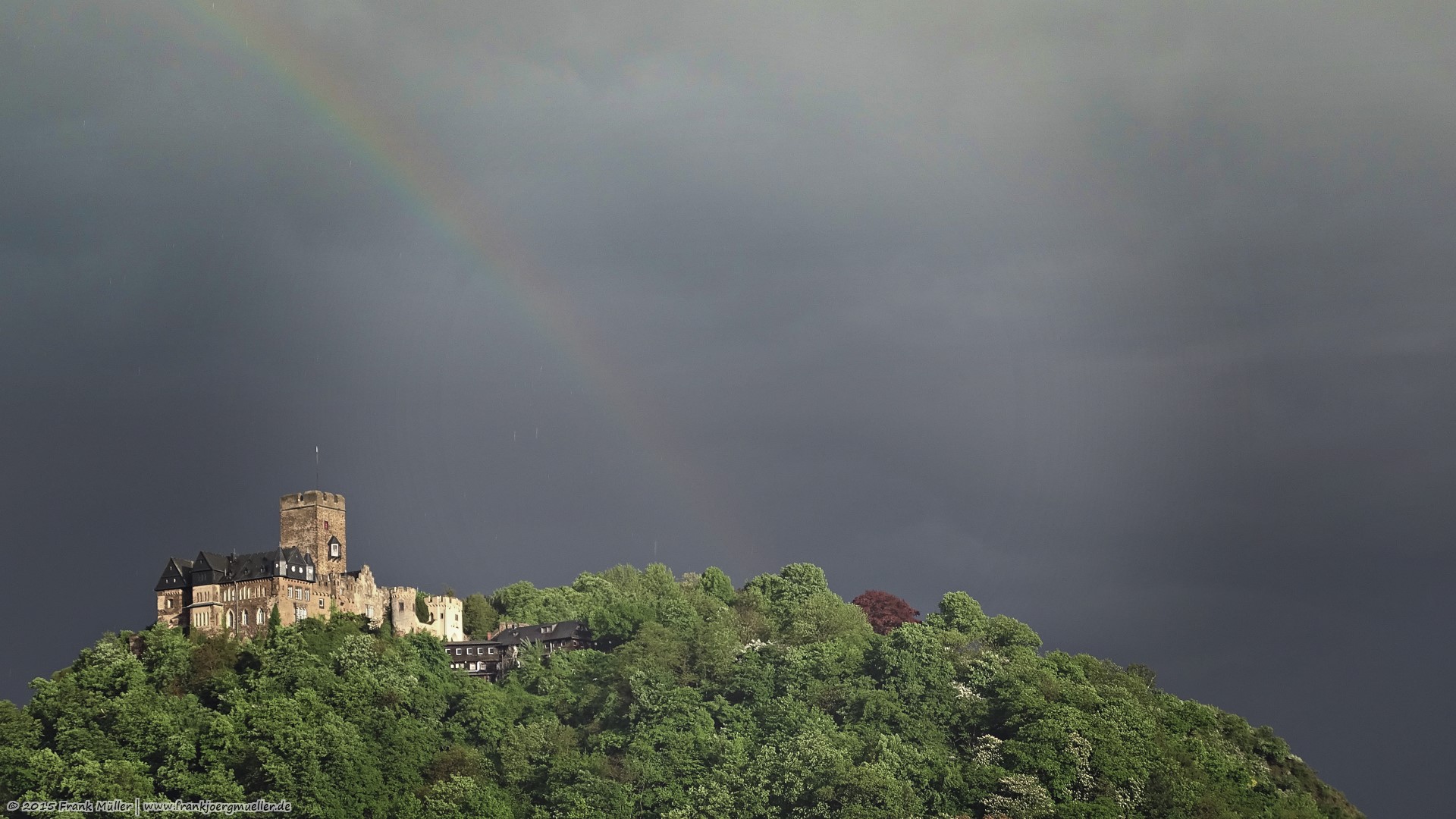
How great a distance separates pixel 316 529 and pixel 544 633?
20.2 meters

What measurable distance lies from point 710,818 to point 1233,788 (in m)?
32.1

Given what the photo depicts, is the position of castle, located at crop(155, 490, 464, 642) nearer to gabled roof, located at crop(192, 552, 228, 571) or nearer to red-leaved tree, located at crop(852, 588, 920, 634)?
gabled roof, located at crop(192, 552, 228, 571)

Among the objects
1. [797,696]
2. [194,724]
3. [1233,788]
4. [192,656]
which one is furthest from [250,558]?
[1233,788]

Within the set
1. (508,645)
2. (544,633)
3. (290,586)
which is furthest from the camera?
(544,633)

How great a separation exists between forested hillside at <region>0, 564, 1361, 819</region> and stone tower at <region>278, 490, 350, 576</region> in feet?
23.4

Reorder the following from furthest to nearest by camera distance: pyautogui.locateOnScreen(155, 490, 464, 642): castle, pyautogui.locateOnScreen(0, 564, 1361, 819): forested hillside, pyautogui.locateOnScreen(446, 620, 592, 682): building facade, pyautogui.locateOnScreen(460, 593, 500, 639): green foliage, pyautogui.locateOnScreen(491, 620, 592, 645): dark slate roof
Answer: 1. pyautogui.locateOnScreen(460, 593, 500, 639): green foliage
2. pyautogui.locateOnScreen(491, 620, 592, 645): dark slate roof
3. pyautogui.locateOnScreen(446, 620, 592, 682): building facade
4. pyautogui.locateOnScreen(155, 490, 464, 642): castle
5. pyautogui.locateOnScreen(0, 564, 1361, 819): forested hillside

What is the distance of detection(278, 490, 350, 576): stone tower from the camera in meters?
127

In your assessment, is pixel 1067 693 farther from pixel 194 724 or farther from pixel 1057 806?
pixel 194 724

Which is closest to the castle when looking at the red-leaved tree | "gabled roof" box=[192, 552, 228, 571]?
"gabled roof" box=[192, 552, 228, 571]

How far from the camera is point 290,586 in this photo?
12088cm

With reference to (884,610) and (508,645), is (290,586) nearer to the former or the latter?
(508,645)

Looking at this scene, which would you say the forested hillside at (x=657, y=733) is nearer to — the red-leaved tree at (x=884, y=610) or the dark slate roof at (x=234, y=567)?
the dark slate roof at (x=234, y=567)

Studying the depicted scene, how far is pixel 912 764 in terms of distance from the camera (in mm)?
102750

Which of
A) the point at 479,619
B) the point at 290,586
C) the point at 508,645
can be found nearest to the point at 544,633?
the point at 508,645
